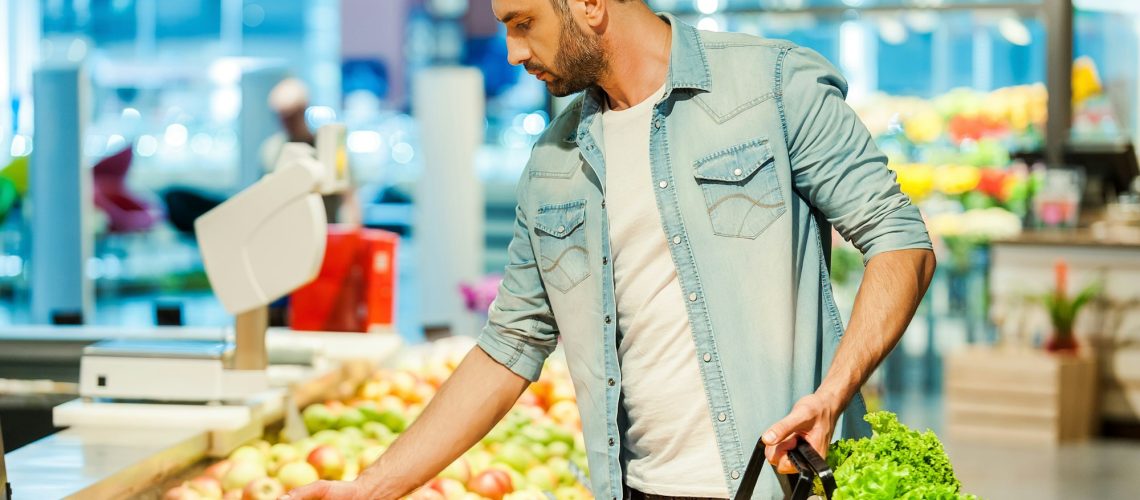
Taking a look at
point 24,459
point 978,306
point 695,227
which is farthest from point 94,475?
point 978,306

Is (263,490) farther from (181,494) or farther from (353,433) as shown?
(353,433)

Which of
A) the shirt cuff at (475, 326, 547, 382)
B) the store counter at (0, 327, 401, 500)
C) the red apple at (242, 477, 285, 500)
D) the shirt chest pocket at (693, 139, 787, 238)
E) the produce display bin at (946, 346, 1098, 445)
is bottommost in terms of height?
the produce display bin at (946, 346, 1098, 445)

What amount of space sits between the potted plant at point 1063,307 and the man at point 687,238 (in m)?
5.01

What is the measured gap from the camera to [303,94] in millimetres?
5801

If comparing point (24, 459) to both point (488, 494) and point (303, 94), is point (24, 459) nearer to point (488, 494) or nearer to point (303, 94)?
point (488, 494)

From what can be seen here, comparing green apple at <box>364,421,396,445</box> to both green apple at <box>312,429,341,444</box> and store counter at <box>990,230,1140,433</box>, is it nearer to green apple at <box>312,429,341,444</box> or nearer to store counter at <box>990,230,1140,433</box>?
green apple at <box>312,429,341,444</box>

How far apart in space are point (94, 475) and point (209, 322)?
7983mm

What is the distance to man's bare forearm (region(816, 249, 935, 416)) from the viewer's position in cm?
149

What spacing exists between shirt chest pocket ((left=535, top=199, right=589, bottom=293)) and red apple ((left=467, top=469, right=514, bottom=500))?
747 mm

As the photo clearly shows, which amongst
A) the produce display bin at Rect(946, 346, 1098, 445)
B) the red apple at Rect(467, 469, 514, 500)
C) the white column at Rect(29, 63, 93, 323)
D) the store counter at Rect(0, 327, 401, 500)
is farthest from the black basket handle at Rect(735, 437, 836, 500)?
the white column at Rect(29, 63, 93, 323)

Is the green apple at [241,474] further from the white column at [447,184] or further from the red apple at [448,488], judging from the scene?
the white column at [447,184]

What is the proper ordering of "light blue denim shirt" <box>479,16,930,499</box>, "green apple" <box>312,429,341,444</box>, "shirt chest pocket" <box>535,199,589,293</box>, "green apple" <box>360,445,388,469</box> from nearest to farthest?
"light blue denim shirt" <box>479,16,930,499</box>
"shirt chest pocket" <box>535,199,589,293</box>
"green apple" <box>360,445,388,469</box>
"green apple" <box>312,429,341,444</box>

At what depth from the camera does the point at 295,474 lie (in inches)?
91.5

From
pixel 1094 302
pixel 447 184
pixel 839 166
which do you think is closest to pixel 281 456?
pixel 839 166
